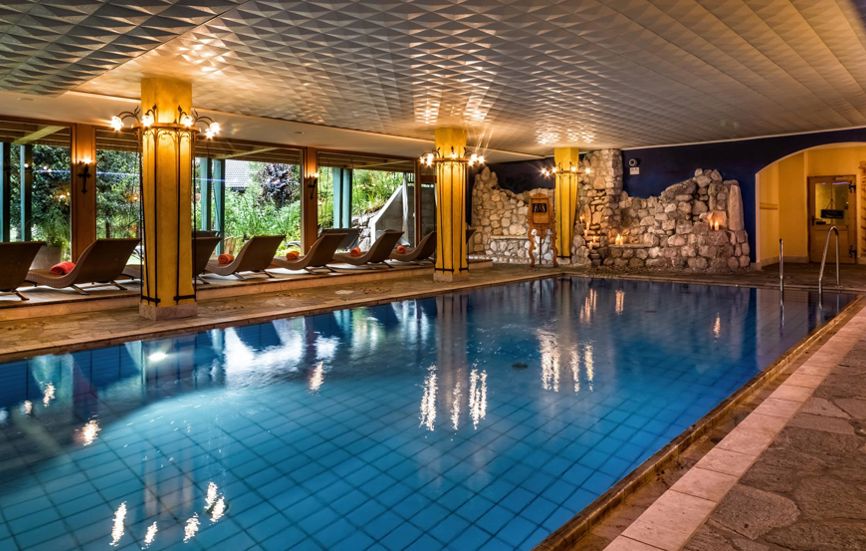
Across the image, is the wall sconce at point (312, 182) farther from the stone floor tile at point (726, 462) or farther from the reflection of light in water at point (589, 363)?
the stone floor tile at point (726, 462)

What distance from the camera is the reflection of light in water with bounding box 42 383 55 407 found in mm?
4547

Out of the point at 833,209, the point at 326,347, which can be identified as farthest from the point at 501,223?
the point at 326,347

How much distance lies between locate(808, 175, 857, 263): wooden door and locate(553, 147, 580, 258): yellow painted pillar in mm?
6583

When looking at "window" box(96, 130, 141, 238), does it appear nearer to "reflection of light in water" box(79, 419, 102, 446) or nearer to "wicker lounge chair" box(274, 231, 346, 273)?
"wicker lounge chair" box(274, 231, 346, 273)

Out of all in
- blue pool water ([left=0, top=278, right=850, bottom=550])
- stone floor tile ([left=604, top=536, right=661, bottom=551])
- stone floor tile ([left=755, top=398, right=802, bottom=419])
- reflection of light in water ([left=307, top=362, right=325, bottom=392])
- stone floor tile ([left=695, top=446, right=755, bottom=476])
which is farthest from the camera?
reflection of light in water ([left=307, top=362, right=325, bottom=392])

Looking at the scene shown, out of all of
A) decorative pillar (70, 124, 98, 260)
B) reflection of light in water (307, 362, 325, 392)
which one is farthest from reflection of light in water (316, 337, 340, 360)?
decorative pillar (70, 124, 98, 260)

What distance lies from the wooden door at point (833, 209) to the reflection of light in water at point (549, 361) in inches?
491

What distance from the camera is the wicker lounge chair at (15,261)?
7.31m

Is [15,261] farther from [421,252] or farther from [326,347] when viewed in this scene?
[421,252]

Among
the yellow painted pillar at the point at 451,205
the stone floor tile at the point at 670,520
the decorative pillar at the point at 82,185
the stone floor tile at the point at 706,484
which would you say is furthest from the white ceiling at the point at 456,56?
the stone floor tile at the point at 670,520

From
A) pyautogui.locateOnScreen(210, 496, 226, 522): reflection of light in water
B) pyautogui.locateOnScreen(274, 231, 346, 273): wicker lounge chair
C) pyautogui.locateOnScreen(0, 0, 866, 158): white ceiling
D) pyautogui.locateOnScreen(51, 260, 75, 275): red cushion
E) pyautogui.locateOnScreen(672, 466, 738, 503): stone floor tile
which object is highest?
pyautogui.locateOnScreen(0, 0, 866, 158): white ceiling

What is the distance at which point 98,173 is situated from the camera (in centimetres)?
1095

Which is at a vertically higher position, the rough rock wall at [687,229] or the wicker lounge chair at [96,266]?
the rough rock wall at [687,229]

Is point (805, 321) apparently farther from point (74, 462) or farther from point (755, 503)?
point (74, 462)
